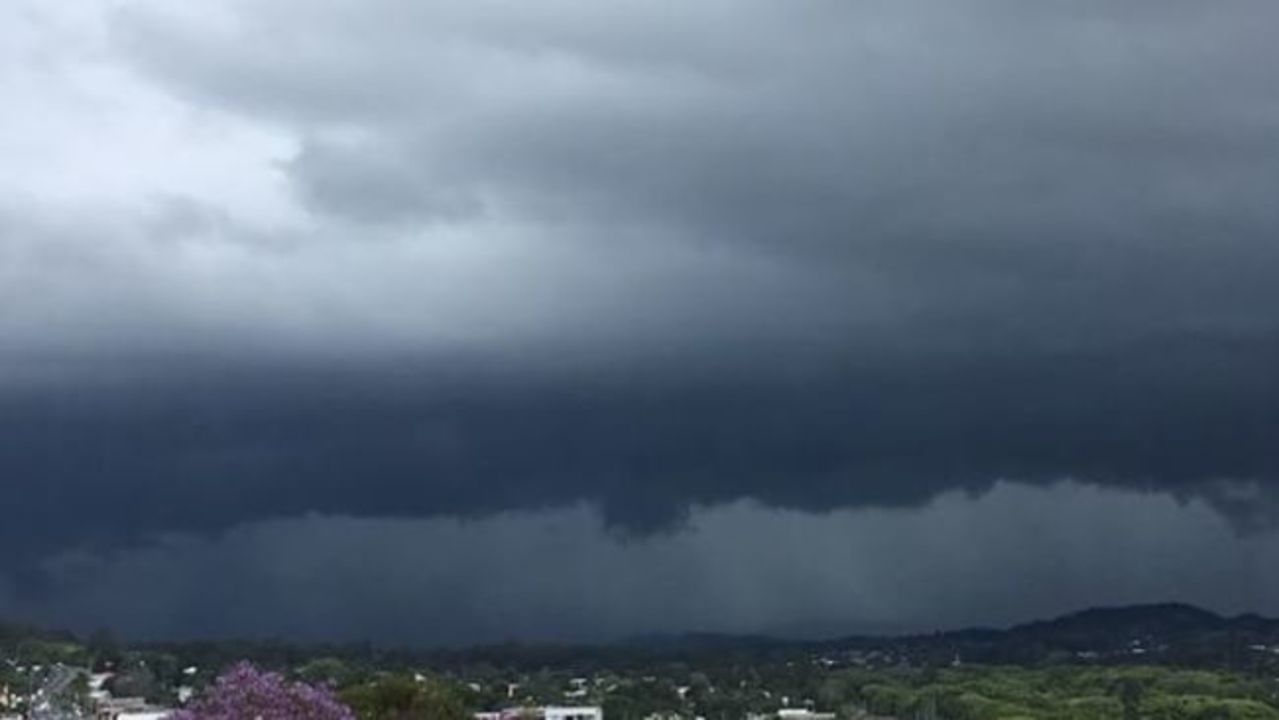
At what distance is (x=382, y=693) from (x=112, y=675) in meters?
101

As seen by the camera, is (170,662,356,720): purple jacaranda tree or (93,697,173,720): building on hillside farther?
(93,697,173,720): building on hillside

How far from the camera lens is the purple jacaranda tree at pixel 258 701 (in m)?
41.0

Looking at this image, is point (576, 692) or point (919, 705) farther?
point (576, 692)

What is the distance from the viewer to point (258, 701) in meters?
41.1

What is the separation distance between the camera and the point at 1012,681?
190m

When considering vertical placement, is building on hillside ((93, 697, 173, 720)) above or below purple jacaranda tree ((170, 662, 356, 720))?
above

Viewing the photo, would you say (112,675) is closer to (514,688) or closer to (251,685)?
(514,688)

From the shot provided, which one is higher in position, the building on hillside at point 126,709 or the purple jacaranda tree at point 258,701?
the building on hillside at point 126,709

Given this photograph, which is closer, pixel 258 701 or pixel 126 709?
pixel 258 701

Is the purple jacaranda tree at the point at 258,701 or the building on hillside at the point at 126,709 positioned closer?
the purple jacaranda tree at the point at 258,701

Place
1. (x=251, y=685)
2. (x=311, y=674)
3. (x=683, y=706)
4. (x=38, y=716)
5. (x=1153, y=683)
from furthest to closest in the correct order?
(x=1153, y=683)
(x=683, y=706)
(x=311, y=674)
(x=38, y=716)
(x=251, y=685)

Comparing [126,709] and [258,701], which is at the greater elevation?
[126,709]

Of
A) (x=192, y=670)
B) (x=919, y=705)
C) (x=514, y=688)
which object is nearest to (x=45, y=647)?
(x=192, y=670)

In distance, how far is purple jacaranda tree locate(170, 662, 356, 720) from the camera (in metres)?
41.0
